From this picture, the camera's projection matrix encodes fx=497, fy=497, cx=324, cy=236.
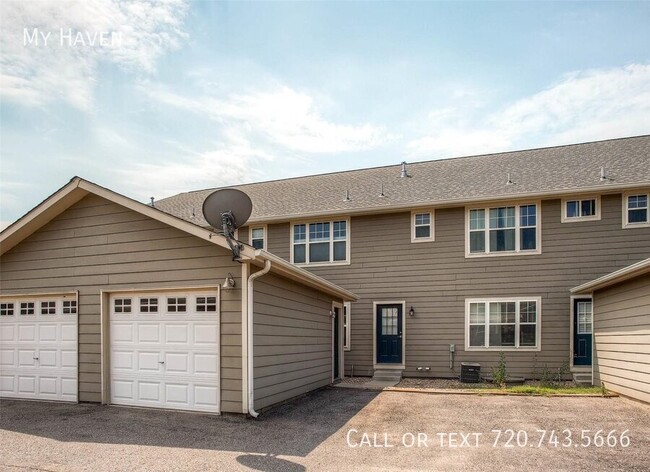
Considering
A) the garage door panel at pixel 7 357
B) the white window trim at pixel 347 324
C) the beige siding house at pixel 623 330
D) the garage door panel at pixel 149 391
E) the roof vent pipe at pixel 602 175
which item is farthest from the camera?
the white window trim at pixel 347 324

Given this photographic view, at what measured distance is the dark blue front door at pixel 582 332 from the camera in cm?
1286

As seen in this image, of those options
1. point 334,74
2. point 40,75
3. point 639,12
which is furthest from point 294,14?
point 639,12

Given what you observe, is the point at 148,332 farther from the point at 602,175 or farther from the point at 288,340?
the point at 602,175

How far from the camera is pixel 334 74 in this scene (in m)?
11.5

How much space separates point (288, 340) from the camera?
33.0 feet

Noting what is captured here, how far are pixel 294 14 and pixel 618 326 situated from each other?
9439 millimetres

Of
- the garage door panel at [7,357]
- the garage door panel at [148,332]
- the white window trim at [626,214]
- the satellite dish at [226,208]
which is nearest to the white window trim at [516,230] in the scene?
the white window trim at [626,214]

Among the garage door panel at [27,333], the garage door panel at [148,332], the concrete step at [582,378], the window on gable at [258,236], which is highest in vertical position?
the window on gable at [258,236]

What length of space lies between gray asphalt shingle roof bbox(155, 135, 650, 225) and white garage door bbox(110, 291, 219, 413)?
6528 mm

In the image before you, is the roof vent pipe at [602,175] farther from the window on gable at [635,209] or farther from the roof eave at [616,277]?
the roof eave at [616,277]

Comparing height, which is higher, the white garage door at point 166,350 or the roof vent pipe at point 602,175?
the roof vent pipe at point 602,175

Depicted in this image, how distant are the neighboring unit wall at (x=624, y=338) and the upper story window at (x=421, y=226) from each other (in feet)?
14.9

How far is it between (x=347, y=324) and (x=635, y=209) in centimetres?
823

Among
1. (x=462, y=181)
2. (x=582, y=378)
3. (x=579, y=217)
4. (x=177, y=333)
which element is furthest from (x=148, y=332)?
(x=579, y=217)
